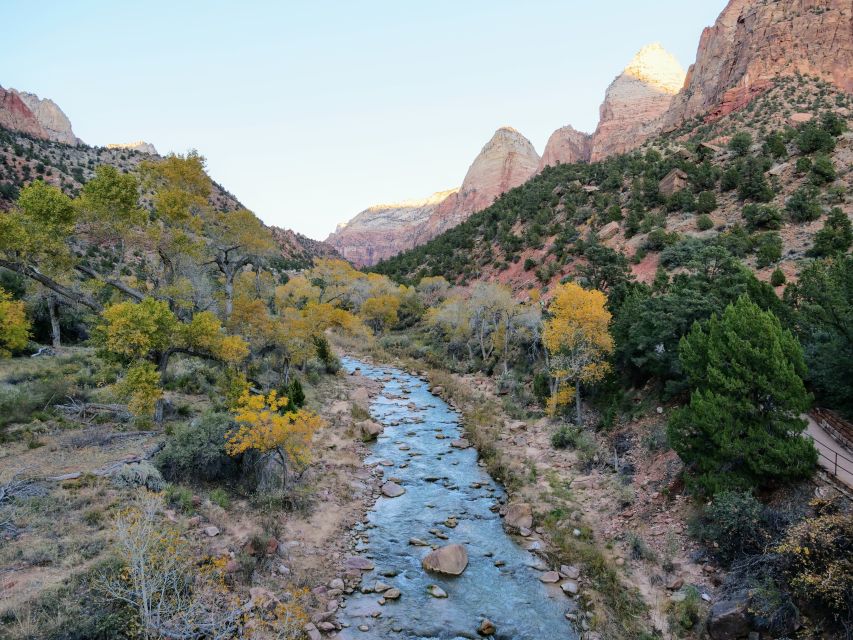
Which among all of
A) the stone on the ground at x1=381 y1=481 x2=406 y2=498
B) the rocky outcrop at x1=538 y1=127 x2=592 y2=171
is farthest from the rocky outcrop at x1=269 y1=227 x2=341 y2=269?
the stone on the ground at x1=381 y1=481 x2=406 y2=498

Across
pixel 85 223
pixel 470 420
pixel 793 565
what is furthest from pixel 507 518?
pixel 85 223

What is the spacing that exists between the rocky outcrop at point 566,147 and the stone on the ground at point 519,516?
110m

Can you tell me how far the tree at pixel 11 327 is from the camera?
22875mm

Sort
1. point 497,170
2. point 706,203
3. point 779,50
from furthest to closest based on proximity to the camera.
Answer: point 497,170 → point 779,50 → point 706,203

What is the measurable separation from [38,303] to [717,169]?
5828cm

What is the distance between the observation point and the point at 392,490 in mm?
20312

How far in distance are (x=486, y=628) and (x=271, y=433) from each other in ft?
29.8

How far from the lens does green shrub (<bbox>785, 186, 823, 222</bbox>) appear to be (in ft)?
110

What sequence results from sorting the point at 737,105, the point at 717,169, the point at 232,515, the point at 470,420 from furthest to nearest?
the point at 737,105
the point at 717,169
the point at 470,420
the point at 232,515

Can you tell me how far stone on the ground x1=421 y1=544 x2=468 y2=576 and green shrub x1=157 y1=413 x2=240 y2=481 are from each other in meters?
7.81

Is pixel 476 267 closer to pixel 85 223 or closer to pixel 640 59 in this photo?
pixel 85 223

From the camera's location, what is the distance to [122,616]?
9.45m

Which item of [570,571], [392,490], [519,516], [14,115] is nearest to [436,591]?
[570,571]

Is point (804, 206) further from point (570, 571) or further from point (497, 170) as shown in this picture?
point (497, 170)
